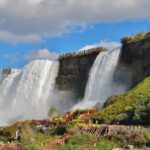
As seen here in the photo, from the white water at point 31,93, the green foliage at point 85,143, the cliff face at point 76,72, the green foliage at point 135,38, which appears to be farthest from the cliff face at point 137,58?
the green foliage at point 85,143


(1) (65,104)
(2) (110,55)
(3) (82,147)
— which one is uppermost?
(2) (110,55)

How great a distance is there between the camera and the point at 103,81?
189ft

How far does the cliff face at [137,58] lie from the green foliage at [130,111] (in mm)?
14768

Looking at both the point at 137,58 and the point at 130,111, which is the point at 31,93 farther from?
the point at 130,111

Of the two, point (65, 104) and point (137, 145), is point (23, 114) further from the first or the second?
point (137, 145)

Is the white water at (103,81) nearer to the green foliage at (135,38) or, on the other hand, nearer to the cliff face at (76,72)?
the green foliage at (135,38)

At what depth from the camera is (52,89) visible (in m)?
67.4

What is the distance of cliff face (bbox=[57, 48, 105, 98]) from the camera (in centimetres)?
6234

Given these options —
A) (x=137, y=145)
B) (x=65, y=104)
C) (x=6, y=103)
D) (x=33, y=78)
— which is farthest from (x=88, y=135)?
(x=6, y=103)

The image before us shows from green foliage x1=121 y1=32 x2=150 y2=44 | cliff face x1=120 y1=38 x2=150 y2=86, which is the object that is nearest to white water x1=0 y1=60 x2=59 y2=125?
cliff face x1=120 y1=38 x2=150 y2=86

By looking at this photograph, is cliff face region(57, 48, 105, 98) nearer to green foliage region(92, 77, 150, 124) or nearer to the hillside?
the hillside

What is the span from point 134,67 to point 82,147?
2956 cm

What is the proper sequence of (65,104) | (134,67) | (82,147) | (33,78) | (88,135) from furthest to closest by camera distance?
(33,78)
(65,104)
(134,67)
(88,135)
(82,147)

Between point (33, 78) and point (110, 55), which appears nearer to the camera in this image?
point (110, 55)
